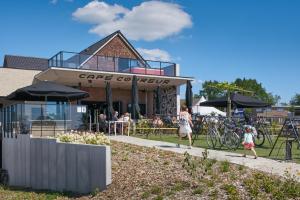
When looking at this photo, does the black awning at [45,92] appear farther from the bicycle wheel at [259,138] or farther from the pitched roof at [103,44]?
the pitched roof at [103,44]

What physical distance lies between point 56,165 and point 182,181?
15.6 feet

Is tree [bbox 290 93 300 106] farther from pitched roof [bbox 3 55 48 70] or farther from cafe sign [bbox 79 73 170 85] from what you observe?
cafe sign [bbox 79 73 170 85]

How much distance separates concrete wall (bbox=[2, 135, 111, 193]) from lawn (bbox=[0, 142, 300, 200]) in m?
0.35

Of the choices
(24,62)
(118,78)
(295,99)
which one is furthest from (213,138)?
(295,99)

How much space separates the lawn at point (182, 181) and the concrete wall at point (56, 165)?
35cm

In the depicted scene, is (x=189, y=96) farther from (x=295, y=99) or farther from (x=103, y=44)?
(x=295, y=99)

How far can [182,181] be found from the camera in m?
8.52

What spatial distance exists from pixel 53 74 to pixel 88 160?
14.3 metres

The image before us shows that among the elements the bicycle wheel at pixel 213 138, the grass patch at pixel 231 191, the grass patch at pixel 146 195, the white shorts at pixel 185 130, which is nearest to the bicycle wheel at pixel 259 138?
the bicycle wheel at pixel 213 138

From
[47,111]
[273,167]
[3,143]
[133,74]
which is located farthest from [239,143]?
[133,74]

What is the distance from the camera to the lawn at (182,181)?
746cm

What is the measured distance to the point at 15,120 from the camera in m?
16.0

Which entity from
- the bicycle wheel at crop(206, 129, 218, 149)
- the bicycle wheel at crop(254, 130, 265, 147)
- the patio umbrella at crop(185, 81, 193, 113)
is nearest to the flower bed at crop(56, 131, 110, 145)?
the bicycle wheel at crop(206, 129, 218, 149)

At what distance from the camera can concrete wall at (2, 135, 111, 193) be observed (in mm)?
10180
